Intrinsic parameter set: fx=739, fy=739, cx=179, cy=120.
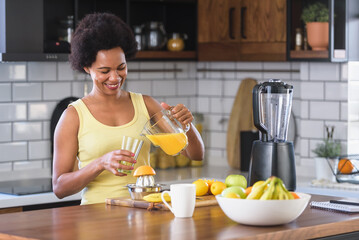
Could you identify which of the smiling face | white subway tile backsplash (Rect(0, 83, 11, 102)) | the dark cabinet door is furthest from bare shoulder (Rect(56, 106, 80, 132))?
the dark cabinet door

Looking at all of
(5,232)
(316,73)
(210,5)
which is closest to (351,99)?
(316,73)

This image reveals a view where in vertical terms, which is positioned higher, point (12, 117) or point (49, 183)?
point (12, 117)

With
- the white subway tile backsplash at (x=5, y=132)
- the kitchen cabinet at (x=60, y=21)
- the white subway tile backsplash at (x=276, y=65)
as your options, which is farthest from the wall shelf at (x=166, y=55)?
the white subway tile backsplash at (x=5, y=132)

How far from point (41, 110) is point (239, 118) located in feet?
4.61

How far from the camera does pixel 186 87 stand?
567 centimetres

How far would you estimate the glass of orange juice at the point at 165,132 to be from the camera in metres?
2.95

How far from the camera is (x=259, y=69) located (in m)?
5.27

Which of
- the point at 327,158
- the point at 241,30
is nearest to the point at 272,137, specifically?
the point at 327,158

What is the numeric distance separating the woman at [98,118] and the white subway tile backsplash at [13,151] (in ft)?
4.96

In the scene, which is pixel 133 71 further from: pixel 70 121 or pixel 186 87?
pixel 70 121

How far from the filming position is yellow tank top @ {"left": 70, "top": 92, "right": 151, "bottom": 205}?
3.16 metres

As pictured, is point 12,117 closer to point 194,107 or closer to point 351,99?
point 194,107

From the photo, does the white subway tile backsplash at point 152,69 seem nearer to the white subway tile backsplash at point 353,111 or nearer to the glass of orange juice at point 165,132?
the white subway tile backsplash at point 353,111

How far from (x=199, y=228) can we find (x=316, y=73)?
2.56 meters
